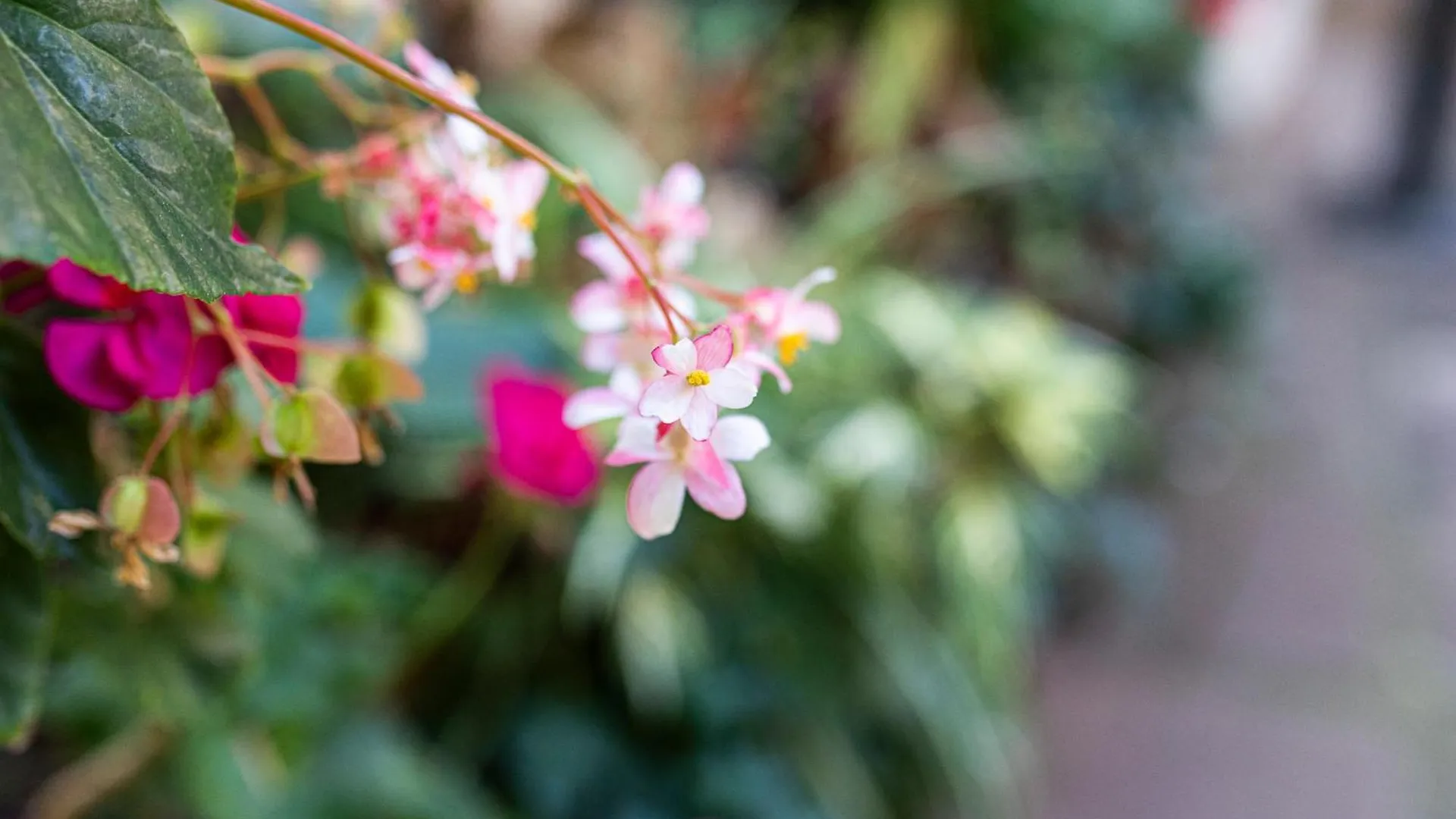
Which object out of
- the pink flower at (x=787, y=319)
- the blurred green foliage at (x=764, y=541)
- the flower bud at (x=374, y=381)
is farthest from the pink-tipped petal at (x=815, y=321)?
the blurred green foliage at (x=764, y=541)

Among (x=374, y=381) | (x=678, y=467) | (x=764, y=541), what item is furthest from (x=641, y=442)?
(x=764, y=541)

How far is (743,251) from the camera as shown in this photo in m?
1.65

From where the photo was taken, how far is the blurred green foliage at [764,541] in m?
0.79

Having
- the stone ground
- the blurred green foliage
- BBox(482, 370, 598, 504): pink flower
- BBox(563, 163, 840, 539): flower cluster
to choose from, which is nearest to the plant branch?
BBox(563, 163, 840, 539): flower cluster

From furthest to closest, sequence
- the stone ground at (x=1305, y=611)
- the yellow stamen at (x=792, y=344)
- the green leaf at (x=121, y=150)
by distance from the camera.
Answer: the stone ground at (x=1305, y=611) → the yellow stamen at (x=792, y=344) → the green leaf at (x=121, y=150)

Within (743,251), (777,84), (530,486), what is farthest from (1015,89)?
(530,486)

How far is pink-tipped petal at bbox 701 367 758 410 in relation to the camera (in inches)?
9.3

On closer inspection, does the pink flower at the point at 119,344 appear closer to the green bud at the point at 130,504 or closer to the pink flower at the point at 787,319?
the green bud at the point at 130,504

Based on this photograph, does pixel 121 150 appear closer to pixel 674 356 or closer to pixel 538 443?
pixel 674 356

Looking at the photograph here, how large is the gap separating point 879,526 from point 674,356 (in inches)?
44.3

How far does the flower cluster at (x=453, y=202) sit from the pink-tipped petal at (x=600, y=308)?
0.06 ft

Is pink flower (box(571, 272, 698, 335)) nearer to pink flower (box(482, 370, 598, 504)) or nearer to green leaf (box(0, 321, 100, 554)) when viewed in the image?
green leaf (box(0, 321, 100, 554))

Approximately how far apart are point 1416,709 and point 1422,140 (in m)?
2.10

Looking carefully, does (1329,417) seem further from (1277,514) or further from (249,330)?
(249,330)
